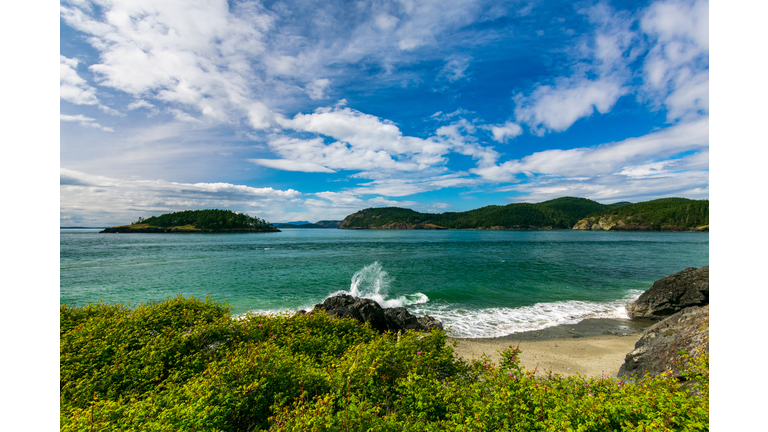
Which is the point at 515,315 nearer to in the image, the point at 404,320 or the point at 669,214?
the point at 404,320

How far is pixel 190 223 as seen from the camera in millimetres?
186125

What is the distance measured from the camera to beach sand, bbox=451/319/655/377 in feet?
40.1

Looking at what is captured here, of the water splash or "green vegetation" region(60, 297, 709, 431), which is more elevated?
"green vegetation" region(60, 297, 709, 431)

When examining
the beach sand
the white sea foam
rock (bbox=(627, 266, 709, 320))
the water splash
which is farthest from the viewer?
the water splash

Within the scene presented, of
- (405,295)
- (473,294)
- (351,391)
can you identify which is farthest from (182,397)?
(473,294)

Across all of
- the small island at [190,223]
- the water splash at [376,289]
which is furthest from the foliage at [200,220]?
the water splash at [376,289]

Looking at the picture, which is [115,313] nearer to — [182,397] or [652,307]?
[182,397]

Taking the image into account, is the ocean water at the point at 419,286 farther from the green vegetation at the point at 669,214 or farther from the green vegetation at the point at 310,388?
the green vegetation at the point at 669,214

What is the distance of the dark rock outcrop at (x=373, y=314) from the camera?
44.0 ft

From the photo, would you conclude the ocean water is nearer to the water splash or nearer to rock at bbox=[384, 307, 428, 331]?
the water splash

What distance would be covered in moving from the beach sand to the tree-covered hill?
221 metres

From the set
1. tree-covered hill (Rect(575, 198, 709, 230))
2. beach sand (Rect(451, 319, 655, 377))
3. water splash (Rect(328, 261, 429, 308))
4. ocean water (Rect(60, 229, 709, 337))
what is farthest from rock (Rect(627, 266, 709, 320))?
tree-covered hill (Rect(575, 198, 709, 230))

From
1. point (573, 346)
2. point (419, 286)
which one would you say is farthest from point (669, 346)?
point (419, 286)

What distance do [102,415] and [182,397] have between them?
1.07 m
